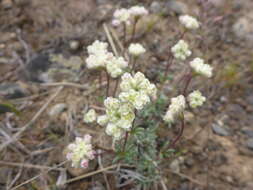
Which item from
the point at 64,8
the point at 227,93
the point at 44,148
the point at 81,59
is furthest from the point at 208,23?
the point at 44,148

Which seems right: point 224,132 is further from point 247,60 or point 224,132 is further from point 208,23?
point 208,23

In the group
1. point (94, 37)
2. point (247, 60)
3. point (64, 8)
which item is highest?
point (64, 8)

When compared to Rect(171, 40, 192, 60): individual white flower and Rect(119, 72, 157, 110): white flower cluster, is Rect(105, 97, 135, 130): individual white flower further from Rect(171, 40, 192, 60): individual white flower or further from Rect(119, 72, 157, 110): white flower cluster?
Rect(171, 40, 192, 60): individual white flower

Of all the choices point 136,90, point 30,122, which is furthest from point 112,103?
point 30,122

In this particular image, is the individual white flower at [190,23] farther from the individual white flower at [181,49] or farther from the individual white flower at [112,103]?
the individual white flower at [112,103]

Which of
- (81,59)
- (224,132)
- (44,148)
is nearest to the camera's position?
(44,148)

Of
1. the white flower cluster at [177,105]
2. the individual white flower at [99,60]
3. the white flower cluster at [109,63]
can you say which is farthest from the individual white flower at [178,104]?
the individual white flower at [99,60]

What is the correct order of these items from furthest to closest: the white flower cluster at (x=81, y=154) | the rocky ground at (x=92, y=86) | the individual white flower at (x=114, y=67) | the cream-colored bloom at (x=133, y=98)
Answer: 1. the rocky ground at (x=92, y=86)
2. the individual white flower at (x=114, y=67)
3. the white flower cluster at (x=81, y=154)
4. the cream-colored bloom at (x=133, y=98)
